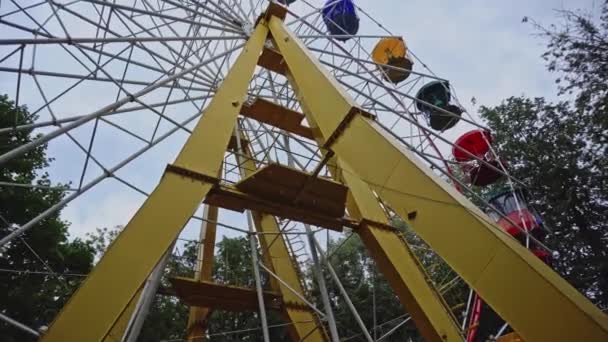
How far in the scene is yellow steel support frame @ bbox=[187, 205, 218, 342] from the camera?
10.2 m

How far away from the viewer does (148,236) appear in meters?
5.40

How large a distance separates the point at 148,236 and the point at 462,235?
359 centimetres

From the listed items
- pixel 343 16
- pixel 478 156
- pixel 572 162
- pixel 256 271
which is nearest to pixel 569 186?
pixel 572 162

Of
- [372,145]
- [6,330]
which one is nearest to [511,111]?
[372,145]

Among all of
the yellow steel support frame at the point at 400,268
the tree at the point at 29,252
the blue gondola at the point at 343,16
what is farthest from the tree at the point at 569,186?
the tree at the point at 29,252

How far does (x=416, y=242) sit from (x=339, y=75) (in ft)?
45.9

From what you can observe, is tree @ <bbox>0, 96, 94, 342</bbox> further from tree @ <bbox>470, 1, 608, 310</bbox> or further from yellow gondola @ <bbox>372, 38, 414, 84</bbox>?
tree @ <bbox>470, 1, 608, 310</bbox>

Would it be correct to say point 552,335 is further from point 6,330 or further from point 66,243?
point 66,243

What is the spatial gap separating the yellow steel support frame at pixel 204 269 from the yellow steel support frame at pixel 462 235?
5.11 m

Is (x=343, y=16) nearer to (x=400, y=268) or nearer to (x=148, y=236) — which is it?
(x=400, y=268)

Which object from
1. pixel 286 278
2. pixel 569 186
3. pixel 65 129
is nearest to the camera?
pixel 65 129

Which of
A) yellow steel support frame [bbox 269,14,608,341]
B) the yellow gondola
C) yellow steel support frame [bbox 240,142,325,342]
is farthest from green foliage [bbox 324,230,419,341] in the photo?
yellow steel support frame [bbox 269,14,608,341]

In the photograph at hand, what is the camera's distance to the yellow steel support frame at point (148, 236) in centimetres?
466

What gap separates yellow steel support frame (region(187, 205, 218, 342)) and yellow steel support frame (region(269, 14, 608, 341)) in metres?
5.11
